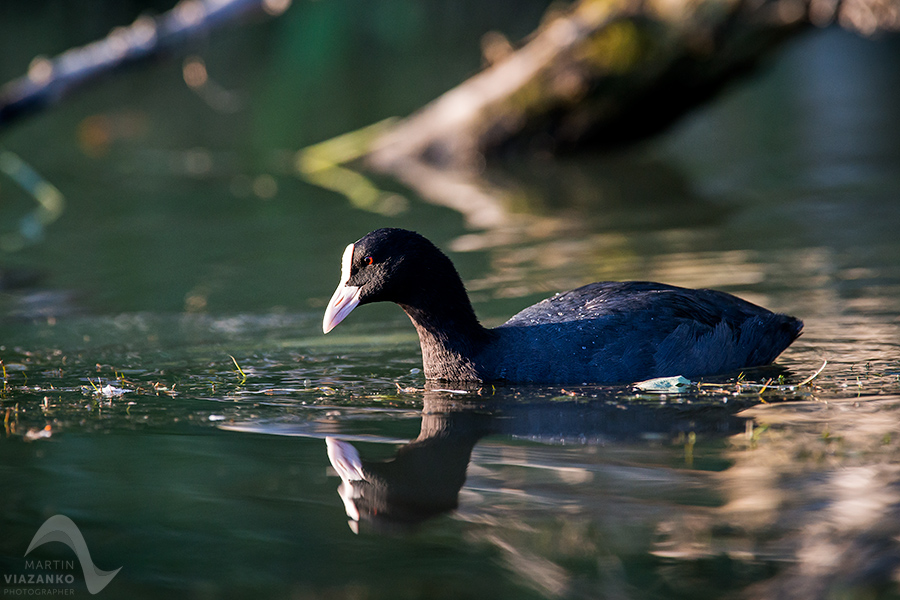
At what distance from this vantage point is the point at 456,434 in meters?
4.26

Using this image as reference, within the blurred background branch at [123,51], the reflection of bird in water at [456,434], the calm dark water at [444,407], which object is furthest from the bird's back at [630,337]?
the blurred background branch at [123,51]

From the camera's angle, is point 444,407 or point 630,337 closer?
point 444,407

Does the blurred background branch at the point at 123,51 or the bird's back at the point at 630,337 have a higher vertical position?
the blurred background branch at the point at 123,51

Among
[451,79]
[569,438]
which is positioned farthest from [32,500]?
[451,79]

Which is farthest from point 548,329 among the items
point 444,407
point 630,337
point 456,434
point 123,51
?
point 123,51

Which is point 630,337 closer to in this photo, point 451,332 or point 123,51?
point 451,332

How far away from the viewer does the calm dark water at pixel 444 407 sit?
3045mm

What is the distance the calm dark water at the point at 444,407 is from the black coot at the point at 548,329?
0.17 metres

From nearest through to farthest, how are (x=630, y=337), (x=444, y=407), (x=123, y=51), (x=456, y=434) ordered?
(x=456, y=434)
(x=444, y=407)
(x=630, y=337)
(x=123, y=51)

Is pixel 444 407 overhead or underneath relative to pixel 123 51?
underneath

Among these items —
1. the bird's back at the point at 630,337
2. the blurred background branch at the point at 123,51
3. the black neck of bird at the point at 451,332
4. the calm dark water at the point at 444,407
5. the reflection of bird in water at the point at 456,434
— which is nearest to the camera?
the calm dark water at the point at 444,407

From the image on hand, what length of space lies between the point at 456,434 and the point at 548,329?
3.27 feet

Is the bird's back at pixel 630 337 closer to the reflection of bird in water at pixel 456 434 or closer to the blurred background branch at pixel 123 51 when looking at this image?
the reflection of bird in water at pixel 456 434

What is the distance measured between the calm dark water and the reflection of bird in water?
2 centimetres
